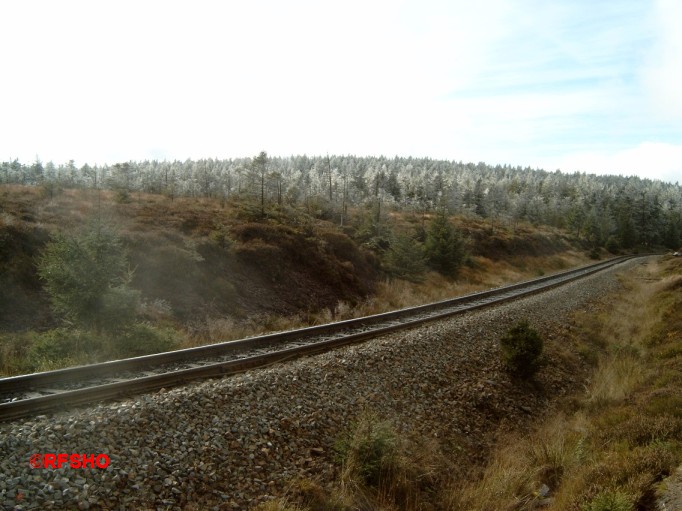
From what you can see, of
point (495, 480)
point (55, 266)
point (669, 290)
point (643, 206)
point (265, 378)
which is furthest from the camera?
point (643, 206)

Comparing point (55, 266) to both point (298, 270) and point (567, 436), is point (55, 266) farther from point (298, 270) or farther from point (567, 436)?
point (298, 270)

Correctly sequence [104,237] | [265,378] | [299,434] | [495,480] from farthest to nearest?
1. [104,237]
2. [265,378]
3. [495,480]
4. [299,434]

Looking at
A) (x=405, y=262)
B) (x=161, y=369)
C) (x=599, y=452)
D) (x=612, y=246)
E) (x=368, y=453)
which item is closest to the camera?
(x=368, y=453)

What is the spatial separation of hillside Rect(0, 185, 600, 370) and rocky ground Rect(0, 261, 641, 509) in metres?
5.06

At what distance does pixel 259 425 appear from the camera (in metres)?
7.35

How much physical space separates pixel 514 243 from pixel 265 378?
67819mm

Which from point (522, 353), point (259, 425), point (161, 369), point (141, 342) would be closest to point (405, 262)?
point (522, 353)

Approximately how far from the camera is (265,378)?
28.9 ft

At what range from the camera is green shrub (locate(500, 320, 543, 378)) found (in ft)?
43.4

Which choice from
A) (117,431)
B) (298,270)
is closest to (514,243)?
(298,270)

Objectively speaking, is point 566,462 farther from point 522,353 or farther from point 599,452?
point 522,353

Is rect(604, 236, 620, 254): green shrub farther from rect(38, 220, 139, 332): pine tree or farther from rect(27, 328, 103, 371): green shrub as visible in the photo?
rect(27, 328, 103, 371): green shrub

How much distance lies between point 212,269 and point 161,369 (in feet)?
53.1

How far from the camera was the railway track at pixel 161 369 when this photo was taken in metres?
7.14
